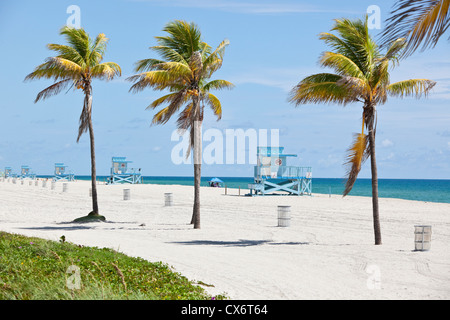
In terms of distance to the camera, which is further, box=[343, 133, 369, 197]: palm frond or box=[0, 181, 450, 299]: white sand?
box=[343, 133, 369, 197]: palm frond

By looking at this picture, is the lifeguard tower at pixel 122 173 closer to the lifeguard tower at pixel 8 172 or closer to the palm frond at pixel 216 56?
the lifeguard tower at pixel 8 172

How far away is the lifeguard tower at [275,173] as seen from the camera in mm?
43938

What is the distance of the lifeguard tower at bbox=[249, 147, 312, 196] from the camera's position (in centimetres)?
4394

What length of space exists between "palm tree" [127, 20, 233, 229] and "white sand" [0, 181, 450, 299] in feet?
10.8

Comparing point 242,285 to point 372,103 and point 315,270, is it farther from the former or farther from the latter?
point 372,103

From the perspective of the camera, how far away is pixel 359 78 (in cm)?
1514

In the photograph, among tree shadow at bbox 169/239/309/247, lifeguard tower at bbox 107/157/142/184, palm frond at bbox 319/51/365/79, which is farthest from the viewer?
lifeguard tower at bbox 107/157/142/184

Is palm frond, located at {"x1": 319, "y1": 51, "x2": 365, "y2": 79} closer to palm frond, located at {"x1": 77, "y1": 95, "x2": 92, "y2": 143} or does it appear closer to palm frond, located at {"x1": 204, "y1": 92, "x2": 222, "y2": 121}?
palm frond, located at {"x1": 204, "y1": 92, "x2": 222, "y2": 121}

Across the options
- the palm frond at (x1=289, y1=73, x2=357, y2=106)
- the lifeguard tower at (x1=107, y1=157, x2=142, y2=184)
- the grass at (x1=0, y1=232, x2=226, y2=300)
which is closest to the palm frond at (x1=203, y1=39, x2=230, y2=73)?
the palm frond at (x1=289, y1=73, x2=357, y2=106)

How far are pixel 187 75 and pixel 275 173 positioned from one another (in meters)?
25.8

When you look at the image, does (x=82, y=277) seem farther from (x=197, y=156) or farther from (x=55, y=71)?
(x=55, y=71)

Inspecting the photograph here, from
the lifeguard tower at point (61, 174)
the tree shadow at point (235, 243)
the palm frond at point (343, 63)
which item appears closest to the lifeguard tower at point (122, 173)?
the lifeguard tower at point (61, 174)
